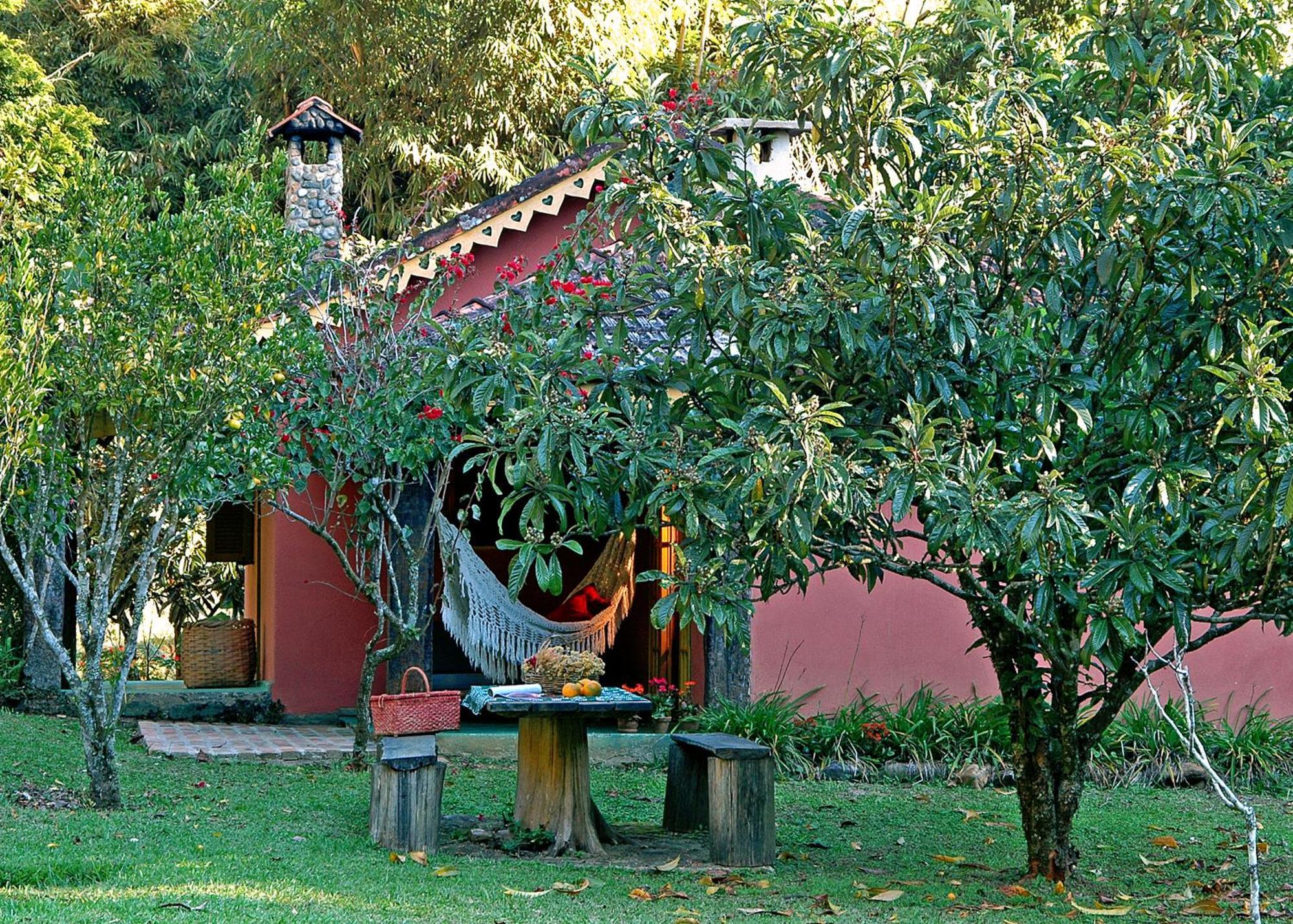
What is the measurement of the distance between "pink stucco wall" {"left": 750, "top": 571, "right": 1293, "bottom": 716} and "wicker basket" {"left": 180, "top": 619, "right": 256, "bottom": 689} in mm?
4386

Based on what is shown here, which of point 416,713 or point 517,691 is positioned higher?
point 517,691

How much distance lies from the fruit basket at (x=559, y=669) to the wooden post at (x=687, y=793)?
2.05ft

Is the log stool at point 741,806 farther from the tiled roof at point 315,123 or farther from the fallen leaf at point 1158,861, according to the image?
the tiled roof at point 315,123

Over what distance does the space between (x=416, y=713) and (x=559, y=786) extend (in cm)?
115

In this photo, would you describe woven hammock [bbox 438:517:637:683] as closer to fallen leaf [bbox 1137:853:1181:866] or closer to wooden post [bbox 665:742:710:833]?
wooden post [bbox 665:742:710:833]

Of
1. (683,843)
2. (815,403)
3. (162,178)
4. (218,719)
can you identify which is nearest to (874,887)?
(683,843)

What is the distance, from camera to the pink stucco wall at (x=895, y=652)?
8844 millimetres

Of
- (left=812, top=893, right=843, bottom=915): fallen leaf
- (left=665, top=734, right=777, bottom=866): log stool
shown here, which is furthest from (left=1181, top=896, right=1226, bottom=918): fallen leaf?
(left=665, top=734, right=777, bottom=866): log stool

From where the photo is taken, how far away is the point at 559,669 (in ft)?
20.2

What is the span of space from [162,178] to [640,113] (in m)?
13.4

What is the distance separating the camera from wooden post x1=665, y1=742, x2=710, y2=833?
21.1 feet

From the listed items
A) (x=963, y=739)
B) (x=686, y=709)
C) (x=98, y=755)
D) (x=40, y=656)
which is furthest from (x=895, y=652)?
(x=40, y=656)

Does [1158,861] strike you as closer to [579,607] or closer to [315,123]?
[579,607]

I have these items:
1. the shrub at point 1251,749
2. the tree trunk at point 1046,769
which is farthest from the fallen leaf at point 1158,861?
the shrub at point 1251,749
